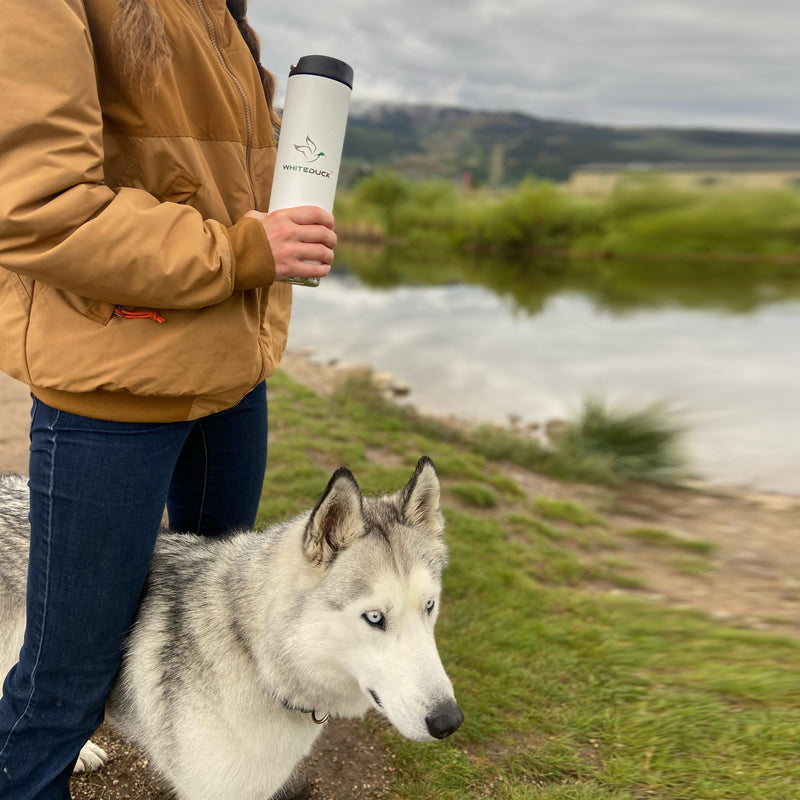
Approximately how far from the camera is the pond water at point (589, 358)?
930 cm

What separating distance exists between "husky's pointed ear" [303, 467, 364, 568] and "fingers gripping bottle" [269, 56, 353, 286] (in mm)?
614

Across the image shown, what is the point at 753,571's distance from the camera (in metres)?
4.94

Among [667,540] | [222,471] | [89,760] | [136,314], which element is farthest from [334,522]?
[667,540]

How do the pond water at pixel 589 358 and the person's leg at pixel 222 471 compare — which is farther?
the pond water at pixel 589 358

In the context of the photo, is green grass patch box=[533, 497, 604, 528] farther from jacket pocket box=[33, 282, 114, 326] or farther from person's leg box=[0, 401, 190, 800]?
jacket pocket box=[33, 282, 114, 326]

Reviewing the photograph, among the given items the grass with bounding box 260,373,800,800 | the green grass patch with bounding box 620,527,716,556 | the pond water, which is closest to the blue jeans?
the grass with bounding box 260,373,800,800

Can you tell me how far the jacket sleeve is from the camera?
4.17ft

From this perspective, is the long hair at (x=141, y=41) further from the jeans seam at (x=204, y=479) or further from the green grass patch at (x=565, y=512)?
the green grass patch at (x=565, y=512)

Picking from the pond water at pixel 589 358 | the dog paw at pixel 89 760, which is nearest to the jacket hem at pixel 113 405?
the dog paw at pixel 89 760

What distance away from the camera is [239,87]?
174cm

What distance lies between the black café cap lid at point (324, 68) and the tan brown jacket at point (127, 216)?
224 mm

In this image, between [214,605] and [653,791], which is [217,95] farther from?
[653,791]

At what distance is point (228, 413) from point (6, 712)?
1.09 m

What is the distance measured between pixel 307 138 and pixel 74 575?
1.36 meters
